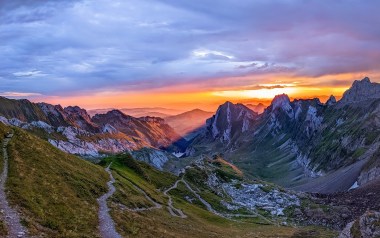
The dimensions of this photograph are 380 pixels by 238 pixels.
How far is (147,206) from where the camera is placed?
261ft

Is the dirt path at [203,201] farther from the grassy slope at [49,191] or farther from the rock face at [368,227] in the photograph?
the rock face at [368,227]

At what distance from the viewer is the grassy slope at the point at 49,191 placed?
40281mm

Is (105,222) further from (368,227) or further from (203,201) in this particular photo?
(203,201)

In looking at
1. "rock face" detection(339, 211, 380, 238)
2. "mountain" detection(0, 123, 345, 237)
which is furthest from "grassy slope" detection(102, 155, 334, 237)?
"rock face" detection(339, 211, 380, 238)

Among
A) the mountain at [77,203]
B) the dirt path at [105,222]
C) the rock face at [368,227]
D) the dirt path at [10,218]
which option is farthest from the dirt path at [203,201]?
the dirt path at [10,218]

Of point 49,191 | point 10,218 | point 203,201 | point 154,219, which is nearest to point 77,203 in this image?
point 49,191

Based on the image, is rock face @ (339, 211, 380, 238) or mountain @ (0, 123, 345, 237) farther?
rock face @ (339, 211, 380, 238)

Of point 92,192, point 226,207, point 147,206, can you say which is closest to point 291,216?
point 226,207

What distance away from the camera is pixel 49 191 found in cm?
4959

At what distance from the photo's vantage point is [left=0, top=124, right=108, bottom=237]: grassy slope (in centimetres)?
4028

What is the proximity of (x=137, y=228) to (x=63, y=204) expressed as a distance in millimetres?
10474

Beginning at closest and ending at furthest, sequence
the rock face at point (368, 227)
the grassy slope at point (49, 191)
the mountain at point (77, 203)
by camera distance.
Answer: the grassy slope at point (49, 191), the mountain at point (77, 203), the rock face at point (368, 227)

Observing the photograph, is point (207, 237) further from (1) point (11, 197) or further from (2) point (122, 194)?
(1) point (11, 197)

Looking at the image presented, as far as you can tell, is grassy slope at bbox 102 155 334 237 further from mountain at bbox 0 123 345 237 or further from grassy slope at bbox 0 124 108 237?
grassy slope at bbox 0 124 108 237
